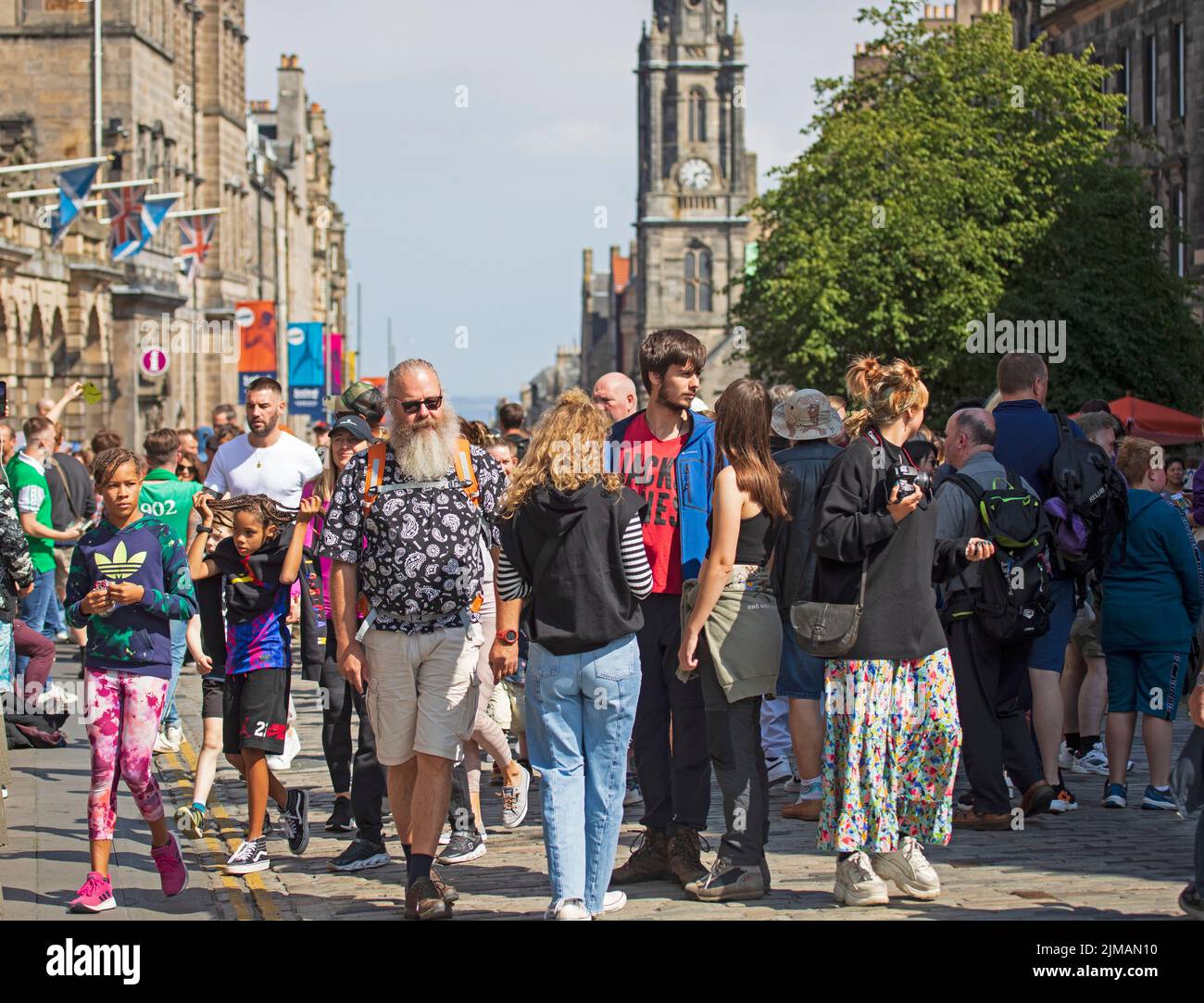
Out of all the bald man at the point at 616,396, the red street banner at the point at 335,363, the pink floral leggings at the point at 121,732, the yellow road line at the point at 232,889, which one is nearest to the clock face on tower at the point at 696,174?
the red street banner at the point at 335,363

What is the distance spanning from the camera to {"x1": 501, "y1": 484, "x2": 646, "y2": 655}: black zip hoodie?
24.0ft

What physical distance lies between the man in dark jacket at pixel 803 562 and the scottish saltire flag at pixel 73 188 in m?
26.5

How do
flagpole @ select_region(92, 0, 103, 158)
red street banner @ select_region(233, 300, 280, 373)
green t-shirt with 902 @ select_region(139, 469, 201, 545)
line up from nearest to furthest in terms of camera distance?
green t-shirt with 902 @ select_region(139, 469, 201, 545)
red street banner @ select_region(233, 300, 280, 373)
flagpole @ select_region(92, 0, 103, 158)

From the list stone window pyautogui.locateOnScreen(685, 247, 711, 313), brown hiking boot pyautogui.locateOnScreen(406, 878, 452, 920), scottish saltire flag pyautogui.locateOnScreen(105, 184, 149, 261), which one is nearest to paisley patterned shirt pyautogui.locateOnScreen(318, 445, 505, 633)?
brown hiking boot pyautogui.locateOnScreen(406, 878, 452, 920)

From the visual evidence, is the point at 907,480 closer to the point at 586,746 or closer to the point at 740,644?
the point at 740,644

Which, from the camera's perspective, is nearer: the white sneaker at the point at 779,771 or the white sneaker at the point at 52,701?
the white sneaker at the point at 779,771

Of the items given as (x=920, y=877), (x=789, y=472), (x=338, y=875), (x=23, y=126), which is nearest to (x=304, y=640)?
(x=338, y=875)

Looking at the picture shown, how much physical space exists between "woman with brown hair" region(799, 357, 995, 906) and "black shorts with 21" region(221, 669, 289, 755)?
262 centimetres

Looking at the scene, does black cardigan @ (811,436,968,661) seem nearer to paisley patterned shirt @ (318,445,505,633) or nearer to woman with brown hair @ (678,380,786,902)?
woman with brown hair @ (678,380,786,902)

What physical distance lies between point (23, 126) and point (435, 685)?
44.1 metres

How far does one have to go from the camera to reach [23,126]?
4819cm

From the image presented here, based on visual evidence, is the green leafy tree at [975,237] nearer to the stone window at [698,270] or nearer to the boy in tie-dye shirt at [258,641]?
the boy in tie-dye shirt at [258,641]

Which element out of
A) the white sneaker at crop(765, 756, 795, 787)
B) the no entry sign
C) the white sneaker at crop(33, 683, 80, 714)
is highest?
the no entry sign

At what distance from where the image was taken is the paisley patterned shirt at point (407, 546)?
7.46 meters
